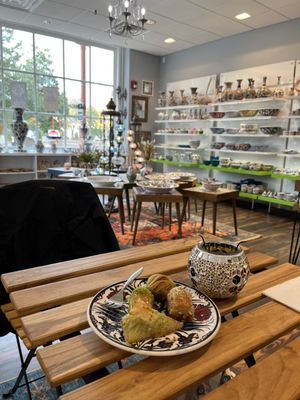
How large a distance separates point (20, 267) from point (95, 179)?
209cm

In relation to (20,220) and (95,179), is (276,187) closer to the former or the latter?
(95,179)

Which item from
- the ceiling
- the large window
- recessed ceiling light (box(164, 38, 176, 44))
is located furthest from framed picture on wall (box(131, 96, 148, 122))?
recessed ceiling light (box(164, 38, 176, 44))

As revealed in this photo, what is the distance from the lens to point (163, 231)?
12.5 ft

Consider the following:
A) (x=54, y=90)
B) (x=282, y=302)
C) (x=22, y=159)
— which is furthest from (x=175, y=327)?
(x=54, y=90)

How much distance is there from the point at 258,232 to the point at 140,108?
4561 mm

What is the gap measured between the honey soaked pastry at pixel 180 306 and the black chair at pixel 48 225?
29.3 inches

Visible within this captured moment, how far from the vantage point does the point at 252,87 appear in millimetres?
5273

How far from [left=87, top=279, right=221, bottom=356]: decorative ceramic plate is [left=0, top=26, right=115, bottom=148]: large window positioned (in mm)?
6270

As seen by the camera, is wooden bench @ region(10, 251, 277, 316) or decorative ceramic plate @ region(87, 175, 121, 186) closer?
wooden bench @ region(10, 251, 277, 316)

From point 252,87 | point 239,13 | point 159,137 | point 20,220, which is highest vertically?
point 239,13

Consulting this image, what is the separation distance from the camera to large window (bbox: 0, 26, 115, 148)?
5980 millimetres

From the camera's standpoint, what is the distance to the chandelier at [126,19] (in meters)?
3.64

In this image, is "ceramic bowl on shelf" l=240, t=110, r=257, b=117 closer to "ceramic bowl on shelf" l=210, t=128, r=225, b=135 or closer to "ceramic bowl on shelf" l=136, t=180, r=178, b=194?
"ceramic bowl on shelf" l=210, t=128, r=225, b=135

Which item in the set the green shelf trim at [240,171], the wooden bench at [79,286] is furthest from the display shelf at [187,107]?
the wooden bench at [79,286]
